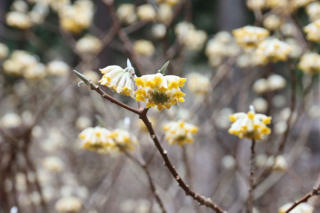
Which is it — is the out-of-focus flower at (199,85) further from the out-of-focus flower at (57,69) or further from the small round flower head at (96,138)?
the small round flower head at (96,138)

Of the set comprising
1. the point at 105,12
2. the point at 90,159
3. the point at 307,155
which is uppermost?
the point at 105,12

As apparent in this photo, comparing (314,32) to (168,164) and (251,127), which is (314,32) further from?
(168,164)

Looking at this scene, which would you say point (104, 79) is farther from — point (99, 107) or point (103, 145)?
point (99, 107)

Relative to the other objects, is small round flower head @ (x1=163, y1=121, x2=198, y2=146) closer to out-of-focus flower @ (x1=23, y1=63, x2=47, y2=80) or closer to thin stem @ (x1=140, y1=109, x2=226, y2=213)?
thin stem @ (x1=140, y1=109, x2=226, y2=213)

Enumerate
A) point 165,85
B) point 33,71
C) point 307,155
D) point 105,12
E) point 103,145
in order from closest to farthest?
point 165,85
point 103,145
point 33,71
point 307,155
point 105,12

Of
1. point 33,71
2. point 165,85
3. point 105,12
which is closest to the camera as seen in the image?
point 165,85

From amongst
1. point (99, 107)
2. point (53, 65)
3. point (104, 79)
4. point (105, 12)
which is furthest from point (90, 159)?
point (104, 79)

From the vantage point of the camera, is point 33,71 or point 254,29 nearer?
point 254,29
